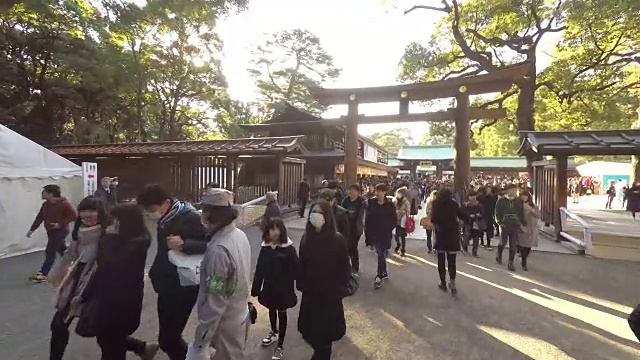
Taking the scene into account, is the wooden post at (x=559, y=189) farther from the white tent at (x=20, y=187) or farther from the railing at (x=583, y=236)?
the white tent at (x=20, y=187)

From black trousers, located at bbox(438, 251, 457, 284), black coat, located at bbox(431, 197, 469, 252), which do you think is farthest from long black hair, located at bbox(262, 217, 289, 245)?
black trousers, located at bbox(438, 251, 457, 284)

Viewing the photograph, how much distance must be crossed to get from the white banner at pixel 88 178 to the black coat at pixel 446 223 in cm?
895

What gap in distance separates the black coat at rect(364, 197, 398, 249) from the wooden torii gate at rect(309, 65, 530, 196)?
5129mm

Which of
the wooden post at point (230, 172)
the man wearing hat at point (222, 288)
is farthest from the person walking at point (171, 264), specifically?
the wooden post at point (230, 172)

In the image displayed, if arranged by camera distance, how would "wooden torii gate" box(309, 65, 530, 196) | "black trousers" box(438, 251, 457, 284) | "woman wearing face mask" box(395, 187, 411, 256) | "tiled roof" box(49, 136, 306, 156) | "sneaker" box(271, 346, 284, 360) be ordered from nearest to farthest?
"sneaker" box(271, 346, 284, 360) → "black trousers" box(438, 251, 457, 284) → "woman wearing face mask" box(395, 187, 411, 256) → "wooden torii gate" box(309, 65, 530, 196) → "tiled roof" box(49, 136, 306, 156)

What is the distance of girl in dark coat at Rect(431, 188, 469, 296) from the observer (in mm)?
5375

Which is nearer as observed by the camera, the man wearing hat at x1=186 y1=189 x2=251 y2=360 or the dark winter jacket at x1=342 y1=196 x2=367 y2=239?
the man wearing hat at x1=186 y1=189 x2=251 y2=360

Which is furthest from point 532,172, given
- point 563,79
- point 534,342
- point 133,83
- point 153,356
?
point 133,83

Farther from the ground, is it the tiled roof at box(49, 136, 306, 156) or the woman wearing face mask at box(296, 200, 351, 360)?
the tiled roof at box(49, 136, 306, 156)

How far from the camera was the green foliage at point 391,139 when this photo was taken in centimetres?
7706

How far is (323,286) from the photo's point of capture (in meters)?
2.84

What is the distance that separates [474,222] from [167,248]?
7127 millimetres

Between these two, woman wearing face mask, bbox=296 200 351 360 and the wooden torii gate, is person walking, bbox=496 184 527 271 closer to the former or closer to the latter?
the wooden torii gate

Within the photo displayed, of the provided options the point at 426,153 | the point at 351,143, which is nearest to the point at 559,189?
the point at 351,143
